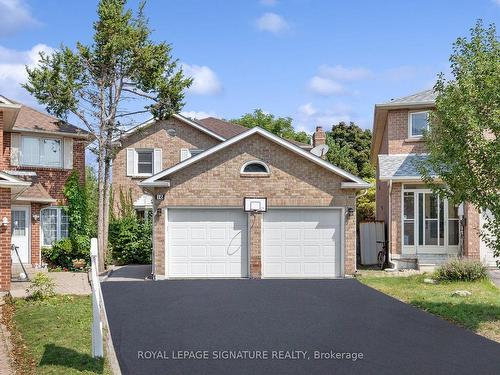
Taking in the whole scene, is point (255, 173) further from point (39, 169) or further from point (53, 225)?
point (53, 225)

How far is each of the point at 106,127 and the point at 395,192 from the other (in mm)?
11664

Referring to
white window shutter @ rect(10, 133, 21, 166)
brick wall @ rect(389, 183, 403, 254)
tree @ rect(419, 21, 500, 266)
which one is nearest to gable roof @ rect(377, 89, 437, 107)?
brick wall @ rect(389, 183, 403, 254)

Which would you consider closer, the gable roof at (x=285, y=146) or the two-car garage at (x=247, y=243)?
the gable roof at (x=285, y=146)

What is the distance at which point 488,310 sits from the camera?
13.4 meters

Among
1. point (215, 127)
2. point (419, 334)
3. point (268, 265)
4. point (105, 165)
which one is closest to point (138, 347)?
point (419, 334)

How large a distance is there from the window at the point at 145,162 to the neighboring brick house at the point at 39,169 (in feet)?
17.7

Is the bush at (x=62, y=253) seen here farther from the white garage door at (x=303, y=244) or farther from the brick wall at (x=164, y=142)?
the white garage door at (x=303, y=244)

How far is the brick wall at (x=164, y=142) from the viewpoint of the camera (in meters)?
31.6

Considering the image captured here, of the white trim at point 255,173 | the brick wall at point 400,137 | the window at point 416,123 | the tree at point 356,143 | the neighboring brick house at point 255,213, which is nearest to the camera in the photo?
the neighboring brick house at point 255,213

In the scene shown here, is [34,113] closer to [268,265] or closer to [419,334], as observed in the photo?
[268,265]

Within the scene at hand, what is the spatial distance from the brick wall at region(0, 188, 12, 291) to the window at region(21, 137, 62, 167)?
8660mm

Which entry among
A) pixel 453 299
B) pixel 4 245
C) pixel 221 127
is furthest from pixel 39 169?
pixel 453 299

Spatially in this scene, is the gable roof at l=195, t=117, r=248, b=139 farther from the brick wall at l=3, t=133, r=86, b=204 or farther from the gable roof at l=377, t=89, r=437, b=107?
the gable roof at l=377, t=89, r=437, b=107

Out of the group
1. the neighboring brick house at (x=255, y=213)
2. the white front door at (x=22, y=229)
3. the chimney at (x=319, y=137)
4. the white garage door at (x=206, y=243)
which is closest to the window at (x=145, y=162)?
the white front door at (x=22, y=229)
